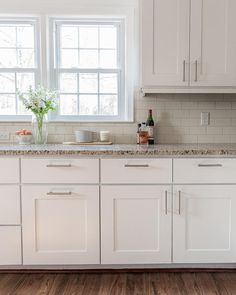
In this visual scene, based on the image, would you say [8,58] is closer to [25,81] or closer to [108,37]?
[25,81]

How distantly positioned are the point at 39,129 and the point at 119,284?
57.7 inches

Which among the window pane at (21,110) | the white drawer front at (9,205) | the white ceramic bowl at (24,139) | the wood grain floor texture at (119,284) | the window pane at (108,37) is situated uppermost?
the window pane at (108,37)

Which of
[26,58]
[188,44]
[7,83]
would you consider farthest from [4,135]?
[188,44]

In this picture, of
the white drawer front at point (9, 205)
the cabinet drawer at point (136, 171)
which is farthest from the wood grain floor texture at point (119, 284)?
the cabinet drawer at point (136, 171)

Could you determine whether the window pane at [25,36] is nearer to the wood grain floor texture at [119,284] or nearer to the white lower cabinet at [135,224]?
the white lower cabinet at [135,224]

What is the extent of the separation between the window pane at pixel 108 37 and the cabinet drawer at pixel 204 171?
4.66ft

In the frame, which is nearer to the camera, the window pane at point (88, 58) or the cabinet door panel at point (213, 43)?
the cabinet door panel at point (213, 43)

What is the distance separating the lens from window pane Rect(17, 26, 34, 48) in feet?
10.1

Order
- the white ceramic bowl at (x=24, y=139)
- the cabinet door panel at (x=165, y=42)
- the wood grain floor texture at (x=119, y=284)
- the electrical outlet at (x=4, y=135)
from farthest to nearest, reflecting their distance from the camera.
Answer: the electrical outlet at (x=4, y=135), the white ceramic bowl at (x=24, y=139), the cabinet door panel at (x=165, y=42), the wood grain floor texture at (x=119, y=284)

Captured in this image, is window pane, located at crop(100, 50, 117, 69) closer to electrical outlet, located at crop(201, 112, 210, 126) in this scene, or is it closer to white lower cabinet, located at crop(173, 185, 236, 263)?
electrical outlet, located at crop(201, 112, 210, 126)

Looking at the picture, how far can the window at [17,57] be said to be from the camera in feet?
10.1

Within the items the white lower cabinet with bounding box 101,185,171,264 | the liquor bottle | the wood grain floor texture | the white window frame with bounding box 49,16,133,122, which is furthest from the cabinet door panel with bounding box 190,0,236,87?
the wood grain floor texture

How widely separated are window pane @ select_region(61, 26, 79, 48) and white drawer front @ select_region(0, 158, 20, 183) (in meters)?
1.32

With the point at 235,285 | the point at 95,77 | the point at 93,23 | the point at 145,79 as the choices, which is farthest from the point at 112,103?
the point at 235,285
